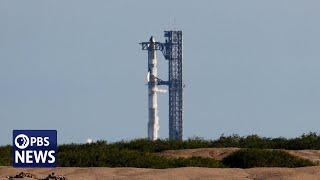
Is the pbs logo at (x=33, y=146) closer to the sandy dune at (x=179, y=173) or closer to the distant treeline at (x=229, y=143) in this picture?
the sandy dune at (x=179, y=173)

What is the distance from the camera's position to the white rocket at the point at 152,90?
427ft

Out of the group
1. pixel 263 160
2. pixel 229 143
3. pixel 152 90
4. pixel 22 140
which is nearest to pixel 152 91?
pixel 152 90

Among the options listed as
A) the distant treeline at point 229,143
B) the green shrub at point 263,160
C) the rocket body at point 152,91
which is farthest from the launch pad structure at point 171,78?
the green shrub at point 263,160

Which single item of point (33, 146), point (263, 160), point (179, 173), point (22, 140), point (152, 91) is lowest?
point (179, 173)

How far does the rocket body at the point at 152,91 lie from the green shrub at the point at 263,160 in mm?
99840

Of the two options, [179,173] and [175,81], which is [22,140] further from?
[175,81]

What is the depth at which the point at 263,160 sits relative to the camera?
28.4 m

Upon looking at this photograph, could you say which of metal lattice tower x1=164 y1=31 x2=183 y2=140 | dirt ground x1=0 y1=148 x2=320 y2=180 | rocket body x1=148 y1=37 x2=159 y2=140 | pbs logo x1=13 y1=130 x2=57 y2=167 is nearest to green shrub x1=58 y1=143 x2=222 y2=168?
pbs logo x1=13 y1=130 x2=57 y2=167

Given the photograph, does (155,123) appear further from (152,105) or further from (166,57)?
(166,57)

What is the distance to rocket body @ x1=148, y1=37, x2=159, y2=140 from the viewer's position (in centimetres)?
13012

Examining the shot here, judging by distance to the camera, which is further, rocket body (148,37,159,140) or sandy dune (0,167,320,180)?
rocket body (148,37,159,140)

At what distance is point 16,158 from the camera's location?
25.7 meters

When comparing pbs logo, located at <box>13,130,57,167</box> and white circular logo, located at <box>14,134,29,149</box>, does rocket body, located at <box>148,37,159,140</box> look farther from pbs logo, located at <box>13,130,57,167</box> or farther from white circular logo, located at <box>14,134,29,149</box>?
white circular logo, located at <box>14,134,29,149</box>

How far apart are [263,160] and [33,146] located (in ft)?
22.2
